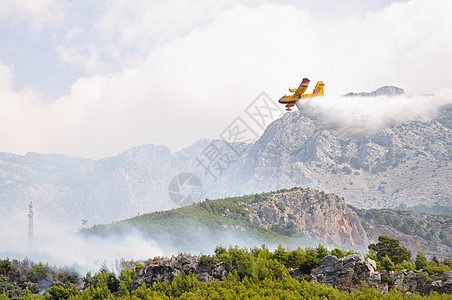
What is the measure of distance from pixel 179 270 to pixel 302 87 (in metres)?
40.7

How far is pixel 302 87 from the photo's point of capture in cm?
8375

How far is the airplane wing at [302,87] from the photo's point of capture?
269ft

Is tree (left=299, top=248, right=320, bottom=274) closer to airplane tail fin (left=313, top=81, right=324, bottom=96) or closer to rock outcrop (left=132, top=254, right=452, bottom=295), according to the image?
rock outcrop (left=132, top=254, right=452, bottom=295)

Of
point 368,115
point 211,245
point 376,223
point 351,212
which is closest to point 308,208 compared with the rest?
point 351,212

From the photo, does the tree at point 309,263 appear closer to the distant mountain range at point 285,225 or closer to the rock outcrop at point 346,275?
→ the rock outcrop at point 346,275

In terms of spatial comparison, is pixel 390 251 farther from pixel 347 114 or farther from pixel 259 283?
pixel 347 114

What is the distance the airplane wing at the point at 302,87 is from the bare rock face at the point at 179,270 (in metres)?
37.2

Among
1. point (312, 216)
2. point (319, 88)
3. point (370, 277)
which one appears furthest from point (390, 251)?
point (312, 216)

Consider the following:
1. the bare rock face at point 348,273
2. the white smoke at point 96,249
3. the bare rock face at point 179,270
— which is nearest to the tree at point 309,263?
the bare rock face at point 348,273

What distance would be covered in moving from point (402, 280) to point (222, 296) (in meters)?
21.1

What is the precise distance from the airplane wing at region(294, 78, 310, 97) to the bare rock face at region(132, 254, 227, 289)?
37.2 meters

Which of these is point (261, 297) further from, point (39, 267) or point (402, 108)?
point (402, 108)

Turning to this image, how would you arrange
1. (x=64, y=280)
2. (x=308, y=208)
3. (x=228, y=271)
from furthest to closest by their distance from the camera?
(x=308, y=208) → (x=64, y=280) → (x=228, y=271)

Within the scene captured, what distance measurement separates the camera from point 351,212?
633ft
